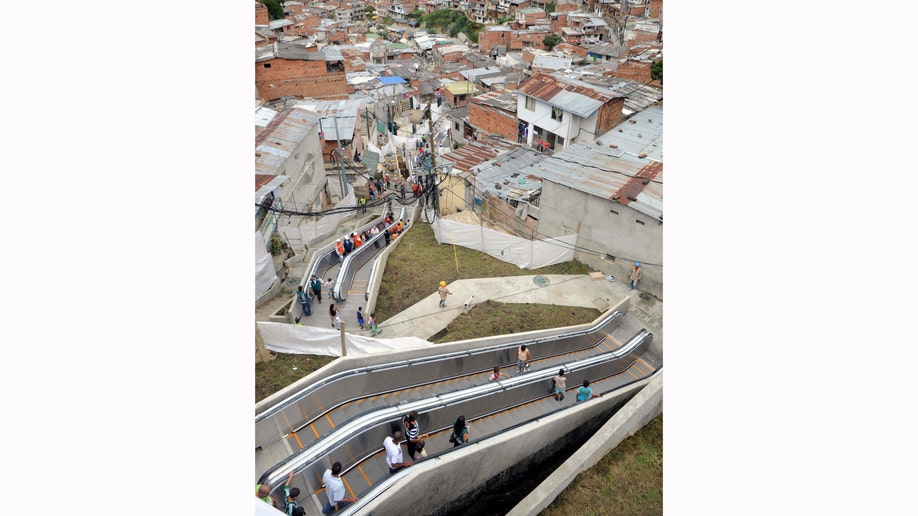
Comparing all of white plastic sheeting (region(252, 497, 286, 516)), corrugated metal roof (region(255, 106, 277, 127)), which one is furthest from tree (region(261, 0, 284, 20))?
white plastic sheeting (region(252, 497, 286, 516))

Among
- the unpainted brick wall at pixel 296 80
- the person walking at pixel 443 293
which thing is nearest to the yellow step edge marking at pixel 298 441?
the person walking at pixel 443 293

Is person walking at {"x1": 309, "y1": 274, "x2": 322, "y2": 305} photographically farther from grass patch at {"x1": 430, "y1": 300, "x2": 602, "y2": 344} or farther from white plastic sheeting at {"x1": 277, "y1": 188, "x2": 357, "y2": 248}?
white plastic sheeting at {"x1": 277, "y1": 188, "x2": 357, "y2": 248}

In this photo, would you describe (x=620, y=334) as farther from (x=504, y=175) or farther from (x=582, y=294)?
(x=504, y=175)

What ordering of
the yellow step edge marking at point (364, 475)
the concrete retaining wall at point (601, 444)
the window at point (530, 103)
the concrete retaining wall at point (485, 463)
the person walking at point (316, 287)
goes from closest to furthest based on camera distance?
the concrete retaining wall at point (485, 463), the yellow step edge marking at point (364, 475), the concrete retaining wall at point (601, 444), the person walking at point (316, 287), the window at point (530, 103)

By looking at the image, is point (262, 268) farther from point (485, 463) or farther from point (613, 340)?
point (613, 340)

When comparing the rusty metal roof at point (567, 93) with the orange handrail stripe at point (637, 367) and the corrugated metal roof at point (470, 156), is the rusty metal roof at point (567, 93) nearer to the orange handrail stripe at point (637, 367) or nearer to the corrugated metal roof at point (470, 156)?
the corrugated metal roof at point (470, 156)

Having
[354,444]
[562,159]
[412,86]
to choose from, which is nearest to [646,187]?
[562,159]

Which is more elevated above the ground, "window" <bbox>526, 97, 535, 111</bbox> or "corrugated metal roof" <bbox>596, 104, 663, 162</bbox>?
"window" <bbox>526, 97, 535, 111</bbox>
